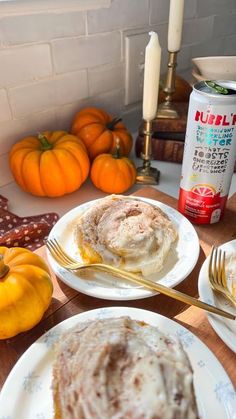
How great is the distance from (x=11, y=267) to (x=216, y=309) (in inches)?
9.9

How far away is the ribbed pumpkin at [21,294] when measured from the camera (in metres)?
0.40

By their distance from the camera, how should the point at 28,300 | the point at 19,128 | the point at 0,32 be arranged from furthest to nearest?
the point at 19,128 → the point at 0,32 → the point at 28,300

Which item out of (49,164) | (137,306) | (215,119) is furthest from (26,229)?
(215,119)

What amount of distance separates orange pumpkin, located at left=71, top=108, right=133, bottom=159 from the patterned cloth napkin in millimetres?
205

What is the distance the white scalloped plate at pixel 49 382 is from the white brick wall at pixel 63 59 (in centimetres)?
50

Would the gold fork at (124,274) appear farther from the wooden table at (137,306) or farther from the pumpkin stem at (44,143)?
the pumpkin stem at (44,143)

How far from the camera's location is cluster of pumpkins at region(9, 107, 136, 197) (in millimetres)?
717

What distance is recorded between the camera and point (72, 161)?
72 cm

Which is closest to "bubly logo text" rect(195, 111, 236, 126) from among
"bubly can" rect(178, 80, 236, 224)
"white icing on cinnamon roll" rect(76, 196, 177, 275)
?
"bubly can" rect(178, 80, 236, 224)

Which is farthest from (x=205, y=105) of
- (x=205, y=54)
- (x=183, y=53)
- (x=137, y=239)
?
(x=205, y=54)

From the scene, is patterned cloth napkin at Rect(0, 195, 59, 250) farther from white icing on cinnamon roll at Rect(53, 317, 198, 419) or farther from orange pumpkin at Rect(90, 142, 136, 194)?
white icing on cinnamon roll at Rect(53, 317, 198, 419)

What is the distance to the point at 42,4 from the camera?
705 mm

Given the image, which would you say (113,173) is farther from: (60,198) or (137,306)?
(137,306)

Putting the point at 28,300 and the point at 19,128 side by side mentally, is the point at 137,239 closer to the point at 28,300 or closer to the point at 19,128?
the point at 28,300
